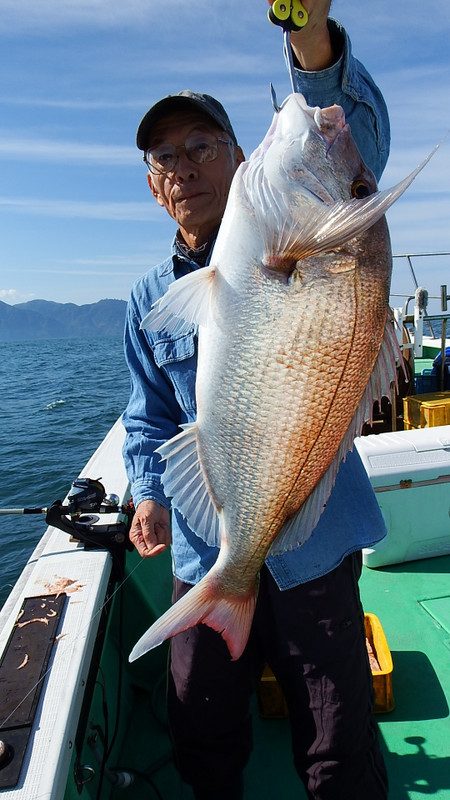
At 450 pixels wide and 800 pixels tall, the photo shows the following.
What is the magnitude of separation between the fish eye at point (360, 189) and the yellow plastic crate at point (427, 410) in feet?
14.4

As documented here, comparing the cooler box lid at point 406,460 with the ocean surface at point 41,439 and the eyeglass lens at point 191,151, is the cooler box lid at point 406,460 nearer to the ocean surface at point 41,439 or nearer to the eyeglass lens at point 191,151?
the eyeglass lens at point 191,151

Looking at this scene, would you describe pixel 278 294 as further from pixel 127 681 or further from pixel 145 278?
pixel 127 681

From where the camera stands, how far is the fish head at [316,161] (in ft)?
4.62

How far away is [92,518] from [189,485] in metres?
1.52

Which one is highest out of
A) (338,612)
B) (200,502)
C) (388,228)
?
(388,228)

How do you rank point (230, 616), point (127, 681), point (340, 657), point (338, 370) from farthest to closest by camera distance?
1. point (127, 681)
2. point (340, 657)
3. point (230, 616)
4. point (338, 370)

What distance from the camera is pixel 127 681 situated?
3021 mm

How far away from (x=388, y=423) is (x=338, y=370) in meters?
5.44

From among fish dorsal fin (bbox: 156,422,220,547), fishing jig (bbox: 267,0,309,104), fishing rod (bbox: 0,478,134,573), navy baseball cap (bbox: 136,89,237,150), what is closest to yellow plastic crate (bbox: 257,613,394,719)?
fishing rod (bbox: 0,478,134,573)

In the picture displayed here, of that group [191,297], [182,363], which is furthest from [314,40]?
[182,363]

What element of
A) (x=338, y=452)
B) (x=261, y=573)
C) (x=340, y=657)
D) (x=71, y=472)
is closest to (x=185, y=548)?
(x=261, y=573)

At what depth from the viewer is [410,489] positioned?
3846mm

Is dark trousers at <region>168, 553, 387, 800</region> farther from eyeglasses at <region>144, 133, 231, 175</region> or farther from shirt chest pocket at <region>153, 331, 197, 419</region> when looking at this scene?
eyeglasses at <region>144, 133, 231, 175</region>

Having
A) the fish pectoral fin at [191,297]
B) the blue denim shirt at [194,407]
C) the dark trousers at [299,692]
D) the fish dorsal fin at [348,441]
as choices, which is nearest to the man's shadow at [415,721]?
the dark trousers at [299,692]
